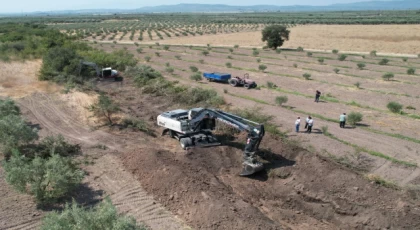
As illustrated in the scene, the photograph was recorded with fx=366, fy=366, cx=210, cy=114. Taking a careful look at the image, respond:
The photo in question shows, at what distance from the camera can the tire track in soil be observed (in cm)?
1266

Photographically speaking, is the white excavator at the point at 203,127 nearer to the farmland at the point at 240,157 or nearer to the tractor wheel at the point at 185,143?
the tractor wheel at the point at 185,143

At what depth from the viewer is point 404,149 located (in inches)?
758

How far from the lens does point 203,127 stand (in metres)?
18.5

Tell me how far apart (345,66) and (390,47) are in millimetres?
28996

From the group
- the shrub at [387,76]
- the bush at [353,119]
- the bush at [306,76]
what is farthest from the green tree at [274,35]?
the bush at [353,119]

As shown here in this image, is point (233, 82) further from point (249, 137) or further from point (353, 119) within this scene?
point (249, 137)

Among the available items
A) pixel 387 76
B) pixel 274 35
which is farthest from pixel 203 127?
pixel 274 35

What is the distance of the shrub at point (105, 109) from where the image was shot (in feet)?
70.9

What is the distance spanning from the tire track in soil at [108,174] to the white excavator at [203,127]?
9.42ft

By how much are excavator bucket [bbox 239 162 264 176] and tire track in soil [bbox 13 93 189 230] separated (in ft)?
14.5

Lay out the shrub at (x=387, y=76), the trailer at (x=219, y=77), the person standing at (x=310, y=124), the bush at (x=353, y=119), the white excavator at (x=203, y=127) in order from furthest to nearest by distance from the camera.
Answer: the shrub at (x=387, y=76) < the trailer at (x=219, y=77) < the bush at (x=353, y=119) < the person standing at (x=310, y=124) < the white excavator at (x=203, y=127)

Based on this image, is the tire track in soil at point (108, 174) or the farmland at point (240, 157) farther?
the farmland at point (240, 157)

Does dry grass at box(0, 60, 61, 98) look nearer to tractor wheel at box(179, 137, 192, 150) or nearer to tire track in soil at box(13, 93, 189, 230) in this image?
tire track in soil at box(13, 93, 189, 230)

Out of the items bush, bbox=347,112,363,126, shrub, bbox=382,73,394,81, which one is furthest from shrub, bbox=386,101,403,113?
shrub, bbox=382,73,394,81
